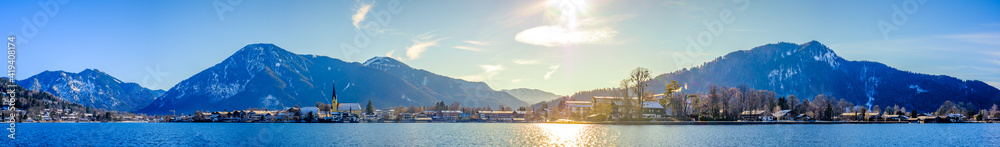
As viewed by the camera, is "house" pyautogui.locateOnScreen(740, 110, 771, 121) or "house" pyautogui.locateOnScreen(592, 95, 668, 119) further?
"house" pyautogui.locateOnScreen(740, 110, 771, 121)

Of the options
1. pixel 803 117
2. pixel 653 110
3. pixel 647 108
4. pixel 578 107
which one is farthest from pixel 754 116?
pixel 578 107

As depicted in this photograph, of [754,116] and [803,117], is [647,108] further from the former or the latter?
[803,117]

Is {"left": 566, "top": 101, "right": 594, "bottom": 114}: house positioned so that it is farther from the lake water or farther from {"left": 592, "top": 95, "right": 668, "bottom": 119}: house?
the lake water

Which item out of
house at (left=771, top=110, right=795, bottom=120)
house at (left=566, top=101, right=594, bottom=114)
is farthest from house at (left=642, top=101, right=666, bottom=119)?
house at (left=566, top=101, right=594, bottom=114)

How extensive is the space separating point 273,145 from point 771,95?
133862mm

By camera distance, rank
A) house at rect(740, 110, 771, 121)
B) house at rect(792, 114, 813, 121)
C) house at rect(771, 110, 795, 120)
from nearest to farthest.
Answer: house at rect(740, 110, 771, 121)
house at rect(771, 110, 795, 120)
house at rect(792, 114, 813, 121)

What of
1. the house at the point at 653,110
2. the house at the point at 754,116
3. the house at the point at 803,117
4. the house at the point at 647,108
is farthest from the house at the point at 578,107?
the house at the point at 803,117

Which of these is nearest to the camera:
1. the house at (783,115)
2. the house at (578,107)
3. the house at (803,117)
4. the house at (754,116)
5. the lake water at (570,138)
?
the lake water at (570,138)

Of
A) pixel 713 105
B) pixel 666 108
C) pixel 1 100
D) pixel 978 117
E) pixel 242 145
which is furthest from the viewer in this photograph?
pixel 1 100

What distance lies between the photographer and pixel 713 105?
13362 centimetres

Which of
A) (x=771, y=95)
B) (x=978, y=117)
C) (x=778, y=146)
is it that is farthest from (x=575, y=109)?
(x=778, y=146)

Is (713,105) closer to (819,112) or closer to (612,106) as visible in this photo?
(612,106)

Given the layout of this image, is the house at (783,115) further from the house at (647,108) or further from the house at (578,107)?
the house at (578,107)

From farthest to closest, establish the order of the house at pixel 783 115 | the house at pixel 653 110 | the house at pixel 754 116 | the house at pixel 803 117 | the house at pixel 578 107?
the house at pixel 578 107 < the house at pixel 803 117 < the house at pixel 783 115 < the house at pixel 754 116 < the house at pixel 653 110
